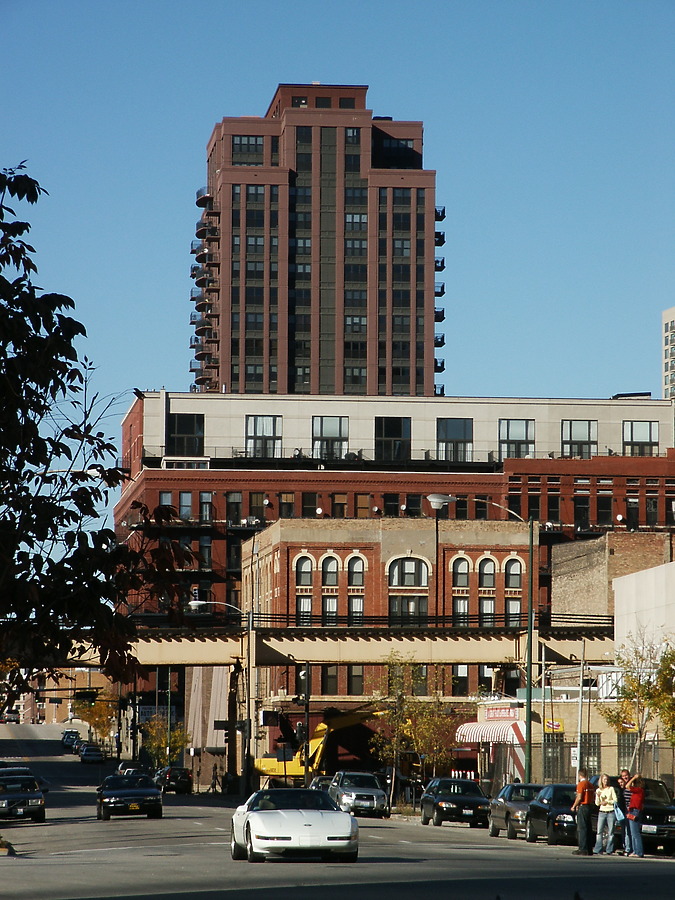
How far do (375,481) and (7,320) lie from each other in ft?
376

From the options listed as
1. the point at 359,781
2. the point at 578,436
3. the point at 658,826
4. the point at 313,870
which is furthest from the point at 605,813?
the point at 578,436

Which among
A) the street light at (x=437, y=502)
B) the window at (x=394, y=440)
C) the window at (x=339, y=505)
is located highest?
the window at (x=394, y=440)

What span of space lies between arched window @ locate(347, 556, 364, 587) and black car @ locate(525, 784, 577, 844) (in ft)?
193

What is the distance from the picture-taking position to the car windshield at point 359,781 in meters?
53.6

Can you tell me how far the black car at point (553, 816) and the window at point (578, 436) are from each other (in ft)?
333

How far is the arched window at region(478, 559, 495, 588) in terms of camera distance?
101250 mm

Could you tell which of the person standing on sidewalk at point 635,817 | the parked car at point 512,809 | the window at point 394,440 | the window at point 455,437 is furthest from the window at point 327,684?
the person standing on sidewalk at point 635,817

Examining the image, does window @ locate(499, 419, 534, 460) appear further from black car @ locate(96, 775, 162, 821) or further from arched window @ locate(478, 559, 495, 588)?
black car @ locate(96, 775, 162, 821)

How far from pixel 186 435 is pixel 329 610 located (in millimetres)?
44612

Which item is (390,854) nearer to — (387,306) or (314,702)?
(314,702)

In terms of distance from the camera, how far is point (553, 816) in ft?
127

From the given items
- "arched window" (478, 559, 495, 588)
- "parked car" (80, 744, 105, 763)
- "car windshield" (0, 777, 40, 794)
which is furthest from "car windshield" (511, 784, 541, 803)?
"parked car" (80, 744, 105, 763)

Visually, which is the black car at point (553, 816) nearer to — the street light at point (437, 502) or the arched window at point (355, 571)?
the street light at point (437, 502)

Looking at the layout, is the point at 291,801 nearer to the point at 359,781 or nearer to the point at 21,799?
the point at 21,799
